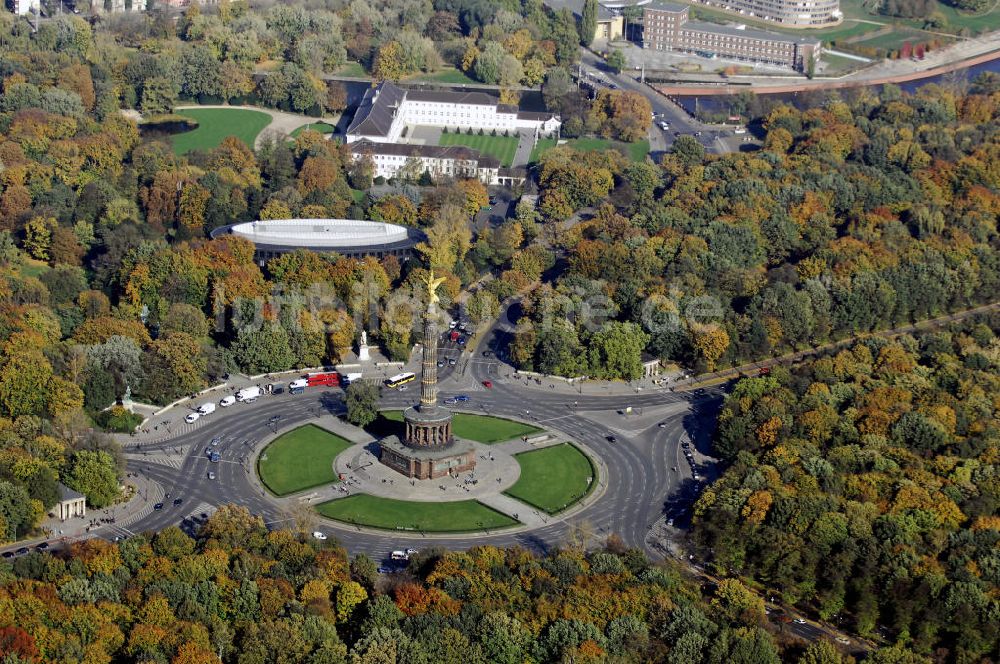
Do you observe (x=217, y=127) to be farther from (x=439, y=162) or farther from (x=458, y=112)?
(x=439, y=162)

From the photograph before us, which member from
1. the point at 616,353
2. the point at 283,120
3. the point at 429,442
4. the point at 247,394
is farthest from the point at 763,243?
the point at 283,120

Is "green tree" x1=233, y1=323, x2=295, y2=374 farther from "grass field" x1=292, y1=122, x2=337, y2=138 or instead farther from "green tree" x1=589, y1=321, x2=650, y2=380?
"grass field" x1=292, y1=122, x2=337, y2=138

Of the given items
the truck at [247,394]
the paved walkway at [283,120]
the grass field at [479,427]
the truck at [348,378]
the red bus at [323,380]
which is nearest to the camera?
the grass field at [479,427]

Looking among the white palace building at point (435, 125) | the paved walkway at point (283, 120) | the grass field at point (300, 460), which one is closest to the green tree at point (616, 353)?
the grass field at point (300, 460)

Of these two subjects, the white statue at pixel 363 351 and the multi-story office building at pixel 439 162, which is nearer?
the white statue at pixel 363 351

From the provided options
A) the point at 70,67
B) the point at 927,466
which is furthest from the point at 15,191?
the point at 927,466

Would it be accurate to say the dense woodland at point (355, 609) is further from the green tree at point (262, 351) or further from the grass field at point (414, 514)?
the green tree at point (262, 351)

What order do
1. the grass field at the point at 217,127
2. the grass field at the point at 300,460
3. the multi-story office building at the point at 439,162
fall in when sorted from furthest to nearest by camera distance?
the grass field at the point at 217,127
the multi-story office building at the point at 439,162
the grass field at the point at 300,460
